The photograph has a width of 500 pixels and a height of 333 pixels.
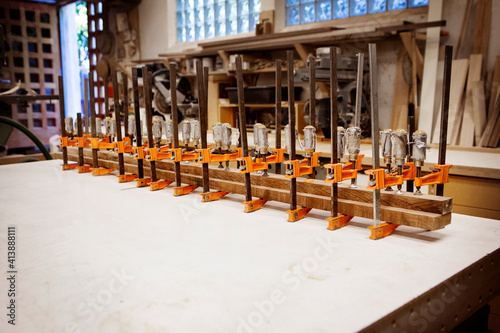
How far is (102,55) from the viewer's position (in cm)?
839

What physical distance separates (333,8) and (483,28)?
5.34 feet

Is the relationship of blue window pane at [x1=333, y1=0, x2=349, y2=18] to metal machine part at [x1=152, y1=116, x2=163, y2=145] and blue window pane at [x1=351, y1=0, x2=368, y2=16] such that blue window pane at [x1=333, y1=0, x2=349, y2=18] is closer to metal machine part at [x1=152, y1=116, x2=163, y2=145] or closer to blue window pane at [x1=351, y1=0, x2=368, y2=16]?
blue window pane at [x1=351, y1=0, x2=368, y2=16]

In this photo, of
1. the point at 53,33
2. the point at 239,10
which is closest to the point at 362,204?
the point at 239,10

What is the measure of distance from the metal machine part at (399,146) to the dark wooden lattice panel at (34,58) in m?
8.05

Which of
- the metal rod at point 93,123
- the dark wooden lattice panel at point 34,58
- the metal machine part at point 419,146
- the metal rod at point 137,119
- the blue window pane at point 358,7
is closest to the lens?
the metal machine part at point 419,146

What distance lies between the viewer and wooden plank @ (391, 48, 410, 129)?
4.18 metres

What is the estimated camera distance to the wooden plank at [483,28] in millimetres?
3619

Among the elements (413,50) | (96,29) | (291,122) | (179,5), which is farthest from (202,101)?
(96,29)

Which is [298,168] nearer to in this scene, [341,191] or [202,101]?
[341,191]

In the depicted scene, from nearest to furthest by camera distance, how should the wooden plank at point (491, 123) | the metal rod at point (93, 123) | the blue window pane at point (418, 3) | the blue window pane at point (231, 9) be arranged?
the metal rod at point (93, 123)
the wooden plank at point (491, 123)
the blue window pane at point (418, 3)
the blue window pane at point (231, 9)

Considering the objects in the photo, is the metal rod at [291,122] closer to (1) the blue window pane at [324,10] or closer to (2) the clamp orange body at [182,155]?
(2) the clamp orange body at [182,155]

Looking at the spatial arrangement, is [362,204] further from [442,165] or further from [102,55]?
[102,55]

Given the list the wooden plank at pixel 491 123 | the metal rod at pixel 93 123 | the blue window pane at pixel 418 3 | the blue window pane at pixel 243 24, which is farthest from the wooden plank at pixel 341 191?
the blue window pane at pixel 243 24

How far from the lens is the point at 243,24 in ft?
19.2
